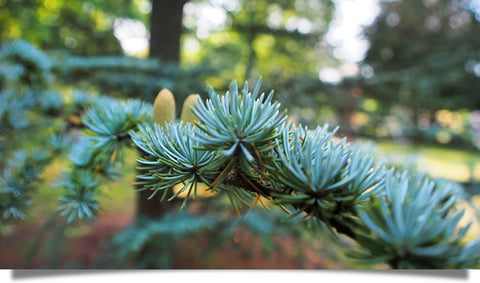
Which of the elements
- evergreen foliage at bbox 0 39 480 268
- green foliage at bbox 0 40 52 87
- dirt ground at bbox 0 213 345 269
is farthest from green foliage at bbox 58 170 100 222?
dirt ground at bbox 0 213 345 269

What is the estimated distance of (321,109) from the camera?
1.03 m

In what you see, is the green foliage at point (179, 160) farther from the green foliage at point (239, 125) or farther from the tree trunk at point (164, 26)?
the tree trunk at point (164, 26)

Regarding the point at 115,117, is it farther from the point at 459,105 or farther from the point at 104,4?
the point at 104,4

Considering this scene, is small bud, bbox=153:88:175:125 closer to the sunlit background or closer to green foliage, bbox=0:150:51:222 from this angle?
green foliage, bbox=0:150:51:222

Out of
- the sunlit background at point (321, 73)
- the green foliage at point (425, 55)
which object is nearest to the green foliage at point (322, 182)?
the sunlit background at point (321, 73)

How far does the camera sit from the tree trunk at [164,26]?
870 millimetres

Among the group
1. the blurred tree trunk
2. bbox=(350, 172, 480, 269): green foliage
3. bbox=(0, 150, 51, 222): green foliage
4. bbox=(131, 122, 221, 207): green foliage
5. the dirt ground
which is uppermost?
the blurred tree trunk

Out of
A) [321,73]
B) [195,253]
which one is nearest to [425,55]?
[321,73]

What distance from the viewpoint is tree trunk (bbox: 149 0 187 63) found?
0.87 m

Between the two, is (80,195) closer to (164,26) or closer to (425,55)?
(164,26)

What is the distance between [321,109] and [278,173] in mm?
950

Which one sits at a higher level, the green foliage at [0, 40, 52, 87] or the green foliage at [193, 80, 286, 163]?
the green foliage at [0, 40, 52, 87]

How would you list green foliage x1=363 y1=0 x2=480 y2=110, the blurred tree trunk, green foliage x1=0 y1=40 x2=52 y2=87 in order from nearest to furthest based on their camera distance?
green foliage x1=0 y1=40 x2=52 y2=87, the blurred tree trunk, green foliage x1=363 y1=0 x2=480 y2=110

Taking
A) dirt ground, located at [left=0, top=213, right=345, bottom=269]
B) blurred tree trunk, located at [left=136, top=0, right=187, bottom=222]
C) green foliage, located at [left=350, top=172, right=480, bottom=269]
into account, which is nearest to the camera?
green foliage, located at [left=350, top=172, right=480, bottom=269]
